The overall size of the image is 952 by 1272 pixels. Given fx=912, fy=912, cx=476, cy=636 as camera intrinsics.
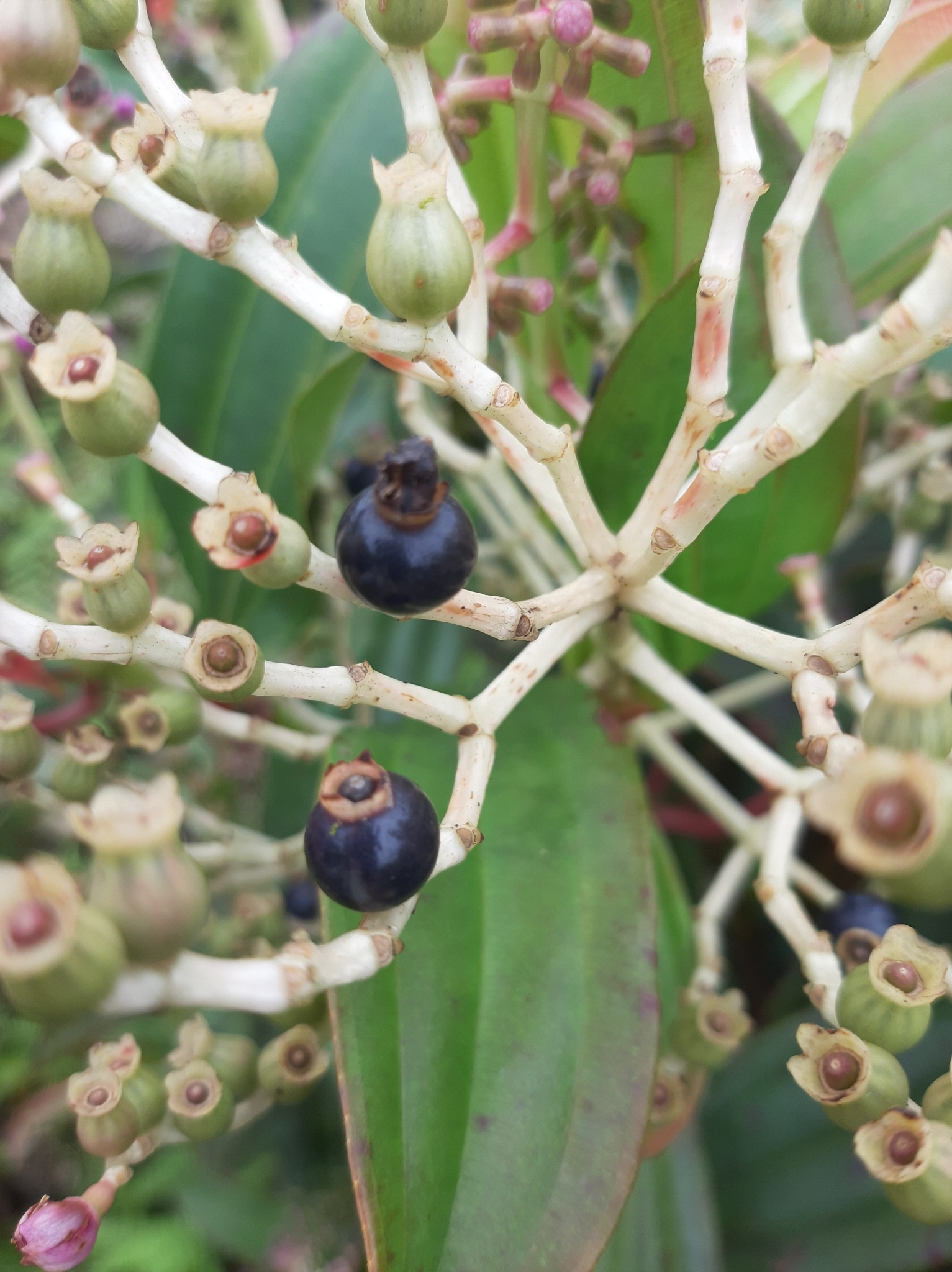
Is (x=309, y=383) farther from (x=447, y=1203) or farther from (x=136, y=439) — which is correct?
(x=447, y=1203)

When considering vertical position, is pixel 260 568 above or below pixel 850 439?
below

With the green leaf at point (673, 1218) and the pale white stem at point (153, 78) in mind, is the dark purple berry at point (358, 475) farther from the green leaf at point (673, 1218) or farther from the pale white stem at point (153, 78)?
the green leaf at point (673, 1218)

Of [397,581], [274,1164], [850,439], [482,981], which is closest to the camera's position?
[397,581]

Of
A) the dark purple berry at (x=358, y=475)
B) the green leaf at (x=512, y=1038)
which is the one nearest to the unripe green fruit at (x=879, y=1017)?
the green leaf at (x=512, y=1038)

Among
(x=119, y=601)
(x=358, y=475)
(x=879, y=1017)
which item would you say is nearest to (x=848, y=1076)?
(x=879, y=1017)

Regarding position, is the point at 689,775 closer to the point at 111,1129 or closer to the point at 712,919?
the point at 712,919

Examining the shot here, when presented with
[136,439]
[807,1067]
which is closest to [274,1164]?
[807,1067]
